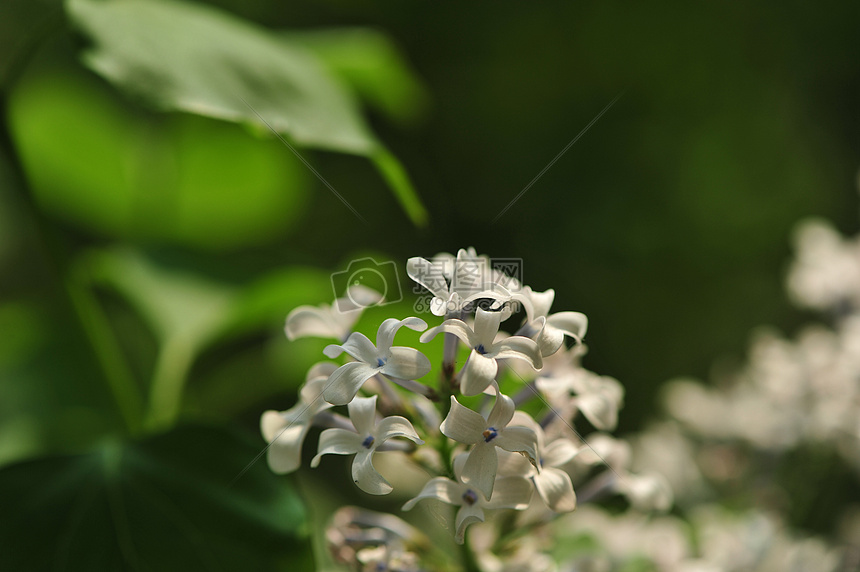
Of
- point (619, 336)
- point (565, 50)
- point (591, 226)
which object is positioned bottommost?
point (619, 336)

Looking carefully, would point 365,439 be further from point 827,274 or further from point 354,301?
point 827,274

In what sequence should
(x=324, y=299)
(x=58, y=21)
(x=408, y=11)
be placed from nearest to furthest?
(x=58, y=21)
(x=324, y=299)
(x=408, y=11)

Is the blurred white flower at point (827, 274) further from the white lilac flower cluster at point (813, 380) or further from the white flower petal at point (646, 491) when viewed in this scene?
the white flower petal at point (646, 491)

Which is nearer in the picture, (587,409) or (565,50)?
(587,409)

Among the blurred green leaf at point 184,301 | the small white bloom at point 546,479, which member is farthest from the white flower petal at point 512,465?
the blurred green leaf at point 184,301

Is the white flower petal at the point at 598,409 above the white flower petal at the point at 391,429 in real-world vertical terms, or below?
above

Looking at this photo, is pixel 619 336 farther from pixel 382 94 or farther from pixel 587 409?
pixel 587 409

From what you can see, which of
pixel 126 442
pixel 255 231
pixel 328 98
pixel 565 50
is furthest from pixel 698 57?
pixel 126 442

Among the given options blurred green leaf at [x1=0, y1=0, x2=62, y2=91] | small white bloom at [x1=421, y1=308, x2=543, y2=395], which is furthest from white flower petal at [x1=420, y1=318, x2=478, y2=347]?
blurred green leaf at [x1=0, y1=0, x2=62, y2=91]

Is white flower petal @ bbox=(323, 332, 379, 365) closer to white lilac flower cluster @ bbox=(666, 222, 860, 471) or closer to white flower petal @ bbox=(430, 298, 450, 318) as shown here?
white flower petal @ bbox=(430, 298, 450, 318)
